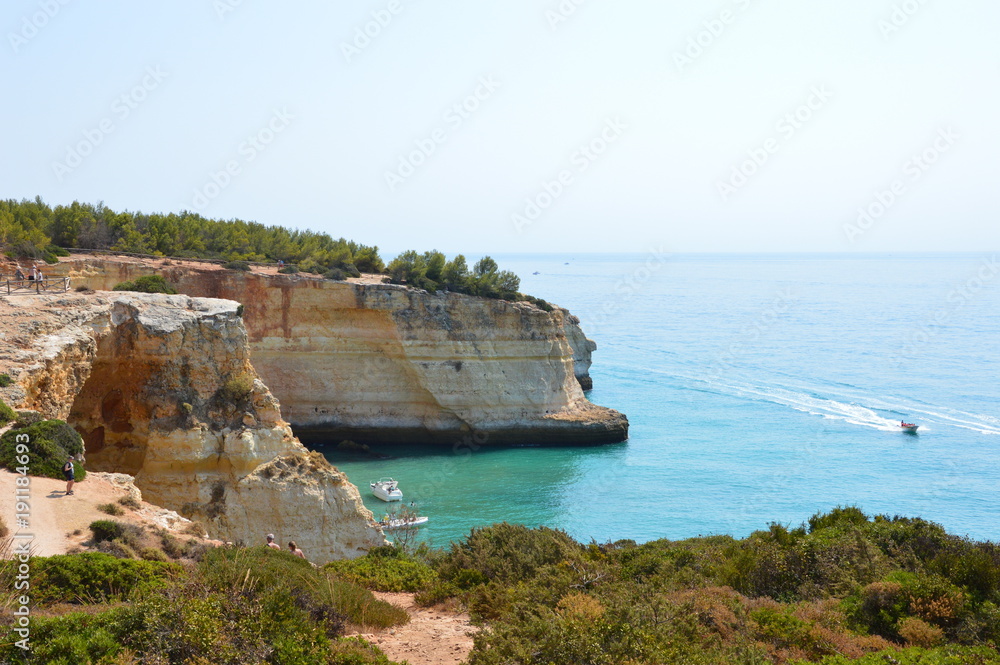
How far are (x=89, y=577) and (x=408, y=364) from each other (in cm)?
2897

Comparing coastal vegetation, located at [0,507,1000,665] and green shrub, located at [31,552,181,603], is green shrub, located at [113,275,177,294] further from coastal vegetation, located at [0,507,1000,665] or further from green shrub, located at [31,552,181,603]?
green shrub, located at [31,552,181,603]

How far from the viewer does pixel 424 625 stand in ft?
34.9

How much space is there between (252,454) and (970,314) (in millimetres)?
108879

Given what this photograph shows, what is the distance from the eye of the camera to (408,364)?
127ft

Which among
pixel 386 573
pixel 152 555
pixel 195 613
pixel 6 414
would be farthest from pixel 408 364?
pixel 195 613

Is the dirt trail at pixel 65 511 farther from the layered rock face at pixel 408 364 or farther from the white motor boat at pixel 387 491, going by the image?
the layered rock face at pixel 408 364

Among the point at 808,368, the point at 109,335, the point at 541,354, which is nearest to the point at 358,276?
the point at 541,354

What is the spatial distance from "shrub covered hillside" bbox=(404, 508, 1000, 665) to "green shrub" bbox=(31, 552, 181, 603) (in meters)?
4.33

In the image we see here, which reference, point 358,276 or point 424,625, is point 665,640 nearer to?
point 424,625

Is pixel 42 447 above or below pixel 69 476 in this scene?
above

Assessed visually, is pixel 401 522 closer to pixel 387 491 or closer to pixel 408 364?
pixel 387 491

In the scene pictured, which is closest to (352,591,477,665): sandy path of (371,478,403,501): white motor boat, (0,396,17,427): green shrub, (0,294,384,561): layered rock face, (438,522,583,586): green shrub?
(438,522,583,586): green shrub

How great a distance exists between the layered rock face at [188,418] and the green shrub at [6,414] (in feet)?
7.93

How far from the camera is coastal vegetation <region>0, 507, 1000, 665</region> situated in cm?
755
